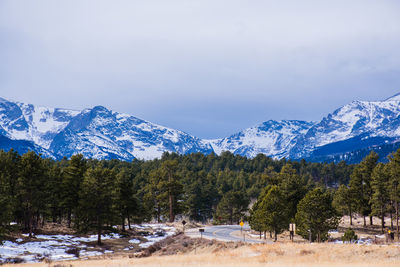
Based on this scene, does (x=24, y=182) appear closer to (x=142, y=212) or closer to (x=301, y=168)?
(x=142, y=212)

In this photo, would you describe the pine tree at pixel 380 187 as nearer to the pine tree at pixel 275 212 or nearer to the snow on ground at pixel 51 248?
the pine tree at pixel 275 212

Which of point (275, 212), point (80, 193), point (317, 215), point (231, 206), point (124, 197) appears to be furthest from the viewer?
point (231, 206)

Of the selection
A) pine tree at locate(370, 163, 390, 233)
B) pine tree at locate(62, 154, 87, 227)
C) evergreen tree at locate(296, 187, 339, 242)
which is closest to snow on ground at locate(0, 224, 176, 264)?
pine tree at locate(62, 154, 87, 227)

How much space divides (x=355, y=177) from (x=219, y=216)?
3580 centimetres

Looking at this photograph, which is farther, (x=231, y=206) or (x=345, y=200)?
(x=231, y=206)

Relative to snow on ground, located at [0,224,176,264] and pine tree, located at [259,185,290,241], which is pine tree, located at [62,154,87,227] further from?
pine tree, located at [259,185,290,241]

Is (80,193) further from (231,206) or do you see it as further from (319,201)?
(231,206)

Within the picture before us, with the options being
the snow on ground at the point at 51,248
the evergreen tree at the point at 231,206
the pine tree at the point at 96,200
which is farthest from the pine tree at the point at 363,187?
the pine tree at the point at 96,200

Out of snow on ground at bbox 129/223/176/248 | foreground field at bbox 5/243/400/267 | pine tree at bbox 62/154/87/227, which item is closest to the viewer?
foreground field at bbox 5/243/400/267

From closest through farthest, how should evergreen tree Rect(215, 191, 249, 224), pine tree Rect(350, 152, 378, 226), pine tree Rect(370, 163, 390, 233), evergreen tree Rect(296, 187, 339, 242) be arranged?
evergreen tree Rect(296, 187, 339, 242) → pine tree Rect(370, 163, 390, 233) → pine tree Rect(350, 152, 378, 226) → evergreen tree Rect(215, 191, 249, 224)

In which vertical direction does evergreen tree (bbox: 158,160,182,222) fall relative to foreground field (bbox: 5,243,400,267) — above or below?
above

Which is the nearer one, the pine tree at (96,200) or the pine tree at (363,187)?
the pine tree at (96,200)

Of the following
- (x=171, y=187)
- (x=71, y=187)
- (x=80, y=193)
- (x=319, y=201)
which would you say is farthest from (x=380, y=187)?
(x=71, y=187)

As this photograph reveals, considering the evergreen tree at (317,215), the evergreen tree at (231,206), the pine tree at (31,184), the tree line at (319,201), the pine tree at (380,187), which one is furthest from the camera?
the evergreen tree at (231,206)
